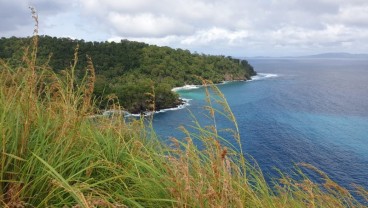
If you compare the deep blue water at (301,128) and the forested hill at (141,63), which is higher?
the forested hill at (141,63)

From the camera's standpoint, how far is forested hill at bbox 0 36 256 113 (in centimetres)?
9888

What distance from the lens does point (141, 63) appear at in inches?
4857

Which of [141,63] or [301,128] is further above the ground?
[141,63]

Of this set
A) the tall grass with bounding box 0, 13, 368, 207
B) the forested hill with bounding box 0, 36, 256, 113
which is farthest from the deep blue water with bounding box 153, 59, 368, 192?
the tall grass with bounding box 0, 13, 368, 207

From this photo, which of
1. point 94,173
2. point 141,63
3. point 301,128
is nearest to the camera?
point 94,173

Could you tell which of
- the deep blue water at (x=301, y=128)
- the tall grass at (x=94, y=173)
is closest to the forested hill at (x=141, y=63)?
the deep blue water at (x=301, y=128)

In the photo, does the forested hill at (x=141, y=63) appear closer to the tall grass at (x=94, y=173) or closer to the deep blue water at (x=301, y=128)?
the deep blue water at (x=301, y=128)

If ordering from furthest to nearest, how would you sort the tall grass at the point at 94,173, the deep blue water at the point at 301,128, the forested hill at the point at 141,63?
1. the forested hill at the point at 141,63
2. the deep blue water at the point at 301,128
3. the tall grass at the point at 94,173

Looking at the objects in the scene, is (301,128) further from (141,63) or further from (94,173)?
(141,63)

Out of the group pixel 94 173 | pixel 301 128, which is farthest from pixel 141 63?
pixel 94 173

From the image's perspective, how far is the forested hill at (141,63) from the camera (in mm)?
98875

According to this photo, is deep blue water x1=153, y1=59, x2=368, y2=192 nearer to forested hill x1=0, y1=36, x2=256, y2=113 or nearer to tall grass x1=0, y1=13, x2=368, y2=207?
forested hill x1=0, y1=36, x2=256, y2=113

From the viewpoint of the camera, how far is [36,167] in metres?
2.68

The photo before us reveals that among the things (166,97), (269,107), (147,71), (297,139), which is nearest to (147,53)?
(147,71)
